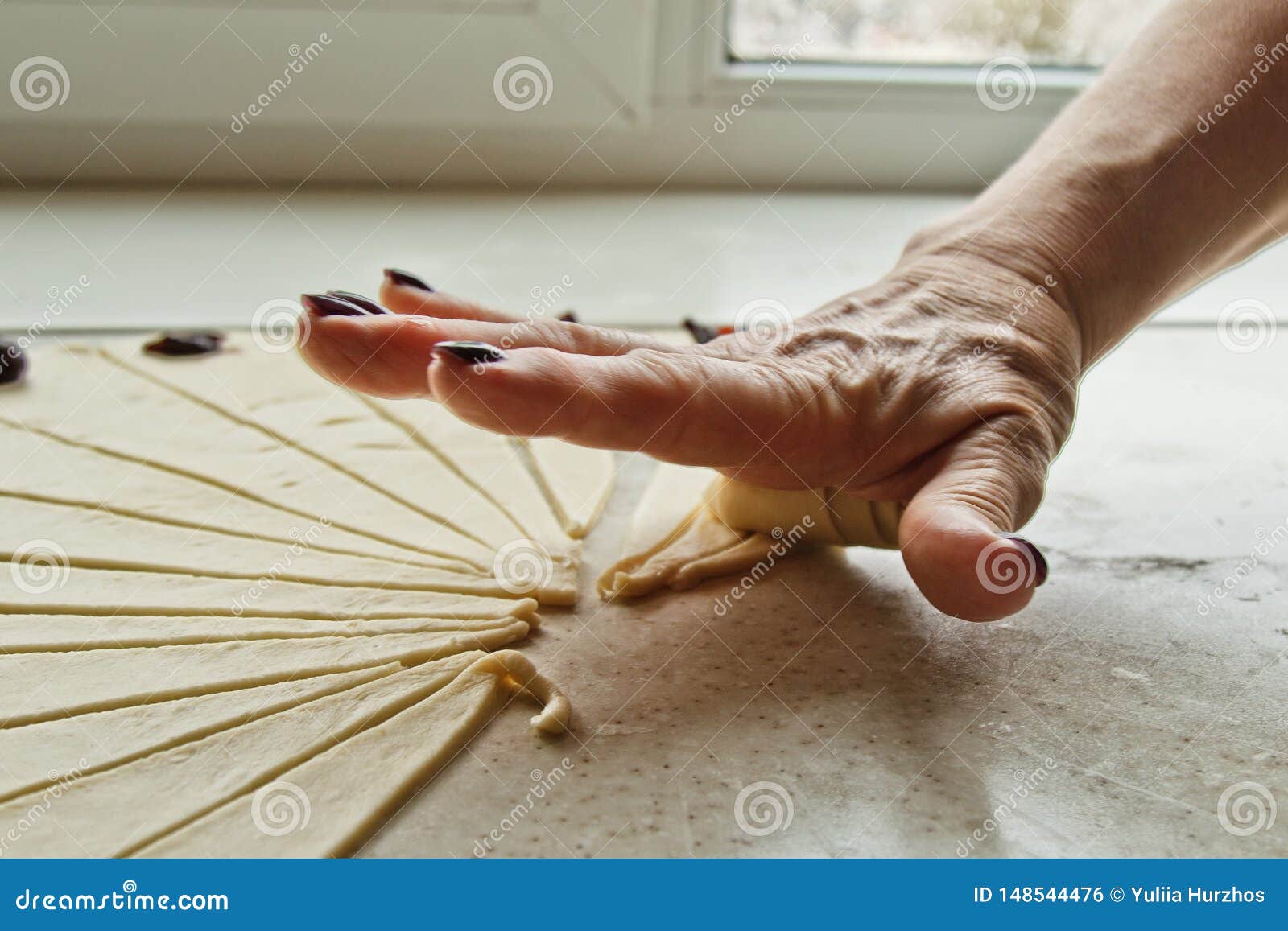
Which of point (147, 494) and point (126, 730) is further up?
point (147, 494)

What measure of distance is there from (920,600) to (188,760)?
0.71 meters

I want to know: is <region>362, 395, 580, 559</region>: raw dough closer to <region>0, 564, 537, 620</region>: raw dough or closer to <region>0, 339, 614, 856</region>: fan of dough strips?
<region>0, 339, 614, 856</region>: fan of dough strips

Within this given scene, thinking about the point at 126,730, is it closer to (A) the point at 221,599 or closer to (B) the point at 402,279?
(A) the point at 221,599

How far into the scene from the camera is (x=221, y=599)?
1116mm

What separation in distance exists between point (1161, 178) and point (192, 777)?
3.71 feet

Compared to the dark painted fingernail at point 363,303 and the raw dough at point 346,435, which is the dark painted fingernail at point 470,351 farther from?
the raw dough at point 346,435

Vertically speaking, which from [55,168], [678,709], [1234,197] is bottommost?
[678,709]

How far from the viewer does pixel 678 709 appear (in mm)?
994

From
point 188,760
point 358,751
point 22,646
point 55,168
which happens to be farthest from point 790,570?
point 55,168

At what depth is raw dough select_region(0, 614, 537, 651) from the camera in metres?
1.05

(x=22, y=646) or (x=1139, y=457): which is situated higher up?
→ (x=1139, y=457)

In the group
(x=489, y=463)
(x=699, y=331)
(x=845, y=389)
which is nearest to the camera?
(x=845, y=389)

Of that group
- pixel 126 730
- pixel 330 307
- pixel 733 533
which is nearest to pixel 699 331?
pixel 733 533

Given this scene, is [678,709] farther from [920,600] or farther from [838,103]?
[838,103]
